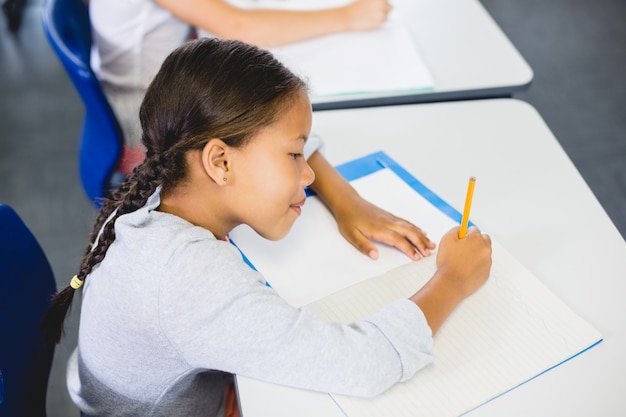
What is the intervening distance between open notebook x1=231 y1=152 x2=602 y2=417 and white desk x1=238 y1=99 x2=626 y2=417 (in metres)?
0.03

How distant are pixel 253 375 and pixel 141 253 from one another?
0.21 metres

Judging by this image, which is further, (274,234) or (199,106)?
(274,234)

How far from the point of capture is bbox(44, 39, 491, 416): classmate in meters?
0.81

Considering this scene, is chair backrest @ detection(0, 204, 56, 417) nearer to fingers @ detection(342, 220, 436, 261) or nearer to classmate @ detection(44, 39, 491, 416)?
classmate @ detection(44, 39, 491, 416)

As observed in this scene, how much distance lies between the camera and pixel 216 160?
881 millimetres

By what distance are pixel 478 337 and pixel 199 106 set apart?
49cm

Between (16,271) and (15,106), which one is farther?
(15,106)

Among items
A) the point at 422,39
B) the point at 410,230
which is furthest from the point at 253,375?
the point at 422,39

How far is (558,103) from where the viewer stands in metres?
2.77

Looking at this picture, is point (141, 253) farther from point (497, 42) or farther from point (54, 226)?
point (54, 226)

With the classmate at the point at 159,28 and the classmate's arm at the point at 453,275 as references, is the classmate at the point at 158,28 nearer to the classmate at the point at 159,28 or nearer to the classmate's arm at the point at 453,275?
the classmate at the point at 159,28

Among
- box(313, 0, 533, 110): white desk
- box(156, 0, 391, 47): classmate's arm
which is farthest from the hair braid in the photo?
box(156, 0, 391, 47): classmate's arm

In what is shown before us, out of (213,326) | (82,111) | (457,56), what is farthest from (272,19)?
(82,111)

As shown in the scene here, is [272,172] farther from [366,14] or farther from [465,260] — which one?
[366,14]
